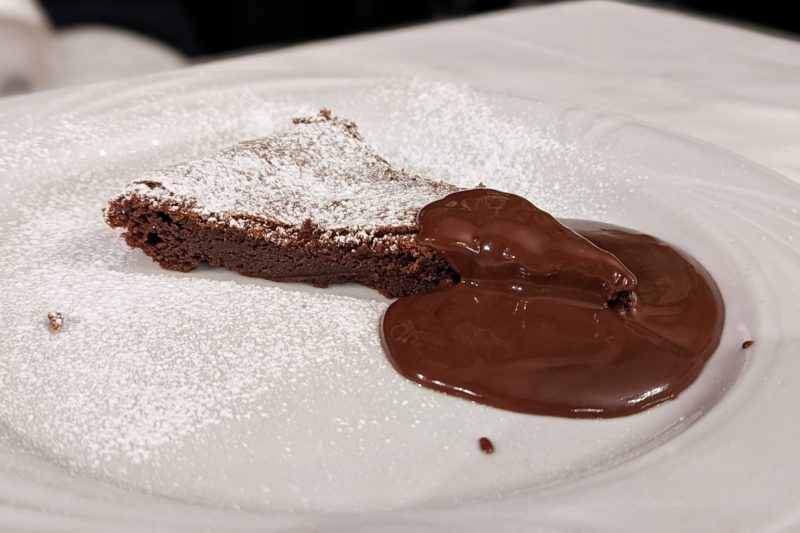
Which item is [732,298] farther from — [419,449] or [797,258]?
[419,449]

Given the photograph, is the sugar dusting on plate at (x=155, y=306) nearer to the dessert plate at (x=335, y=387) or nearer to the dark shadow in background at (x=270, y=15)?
the dessert plate at (x=335, y=387)

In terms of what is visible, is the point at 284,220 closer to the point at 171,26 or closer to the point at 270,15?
the point at 171,26

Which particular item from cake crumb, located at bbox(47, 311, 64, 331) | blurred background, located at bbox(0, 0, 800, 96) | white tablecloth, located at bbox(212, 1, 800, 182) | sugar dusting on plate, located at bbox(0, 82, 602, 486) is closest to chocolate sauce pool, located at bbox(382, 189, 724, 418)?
sugar dusting on plate, located at bbox(0, 82, 602, 486)

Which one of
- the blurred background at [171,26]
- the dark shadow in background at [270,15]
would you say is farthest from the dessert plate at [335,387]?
the dark shadow in background at [270,15]

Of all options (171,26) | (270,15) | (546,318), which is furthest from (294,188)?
(270,15)

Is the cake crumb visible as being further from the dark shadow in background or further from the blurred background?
the dark shadow in background

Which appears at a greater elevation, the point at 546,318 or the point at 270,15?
the point at 546,318
